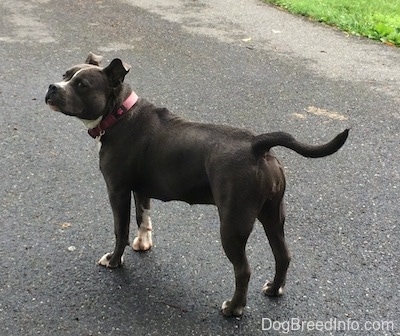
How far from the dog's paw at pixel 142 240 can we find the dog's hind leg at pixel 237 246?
0.73 meters

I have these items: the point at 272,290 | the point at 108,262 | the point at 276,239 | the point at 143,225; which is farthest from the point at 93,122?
the point at 272,290

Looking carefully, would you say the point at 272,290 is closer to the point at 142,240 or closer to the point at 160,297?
the point at 160,297

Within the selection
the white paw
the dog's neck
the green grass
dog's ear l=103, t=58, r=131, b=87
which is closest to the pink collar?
the dog's neck

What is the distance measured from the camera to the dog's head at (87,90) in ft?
10.2

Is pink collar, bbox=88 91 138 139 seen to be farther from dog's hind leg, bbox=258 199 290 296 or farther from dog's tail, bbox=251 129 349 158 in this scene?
dog's hind leg, bbox=258 199 290 296

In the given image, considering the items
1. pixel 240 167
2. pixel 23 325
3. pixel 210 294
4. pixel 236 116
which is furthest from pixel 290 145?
A: pixel 236 116

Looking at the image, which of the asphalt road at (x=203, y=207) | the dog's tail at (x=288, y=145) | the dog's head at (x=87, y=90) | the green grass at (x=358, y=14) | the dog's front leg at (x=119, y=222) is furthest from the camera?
the green grass at (x=358, y=14)

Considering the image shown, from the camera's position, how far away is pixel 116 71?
3.18 metres

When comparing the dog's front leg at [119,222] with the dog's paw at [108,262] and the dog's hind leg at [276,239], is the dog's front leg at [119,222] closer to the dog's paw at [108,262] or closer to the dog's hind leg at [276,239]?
the dog's paw at [108,262]

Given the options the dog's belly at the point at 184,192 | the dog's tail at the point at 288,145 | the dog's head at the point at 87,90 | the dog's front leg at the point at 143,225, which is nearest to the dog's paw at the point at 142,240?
the dog's front leg at the point at 143,225

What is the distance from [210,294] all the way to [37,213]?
1.41 metres

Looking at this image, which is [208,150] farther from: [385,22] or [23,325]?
[385,22]

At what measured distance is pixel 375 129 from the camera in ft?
18.1

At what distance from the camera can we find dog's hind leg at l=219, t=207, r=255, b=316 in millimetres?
2941
